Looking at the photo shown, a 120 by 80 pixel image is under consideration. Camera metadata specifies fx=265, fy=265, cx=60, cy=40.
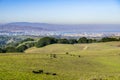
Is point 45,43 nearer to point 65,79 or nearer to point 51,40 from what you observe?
point 51,40

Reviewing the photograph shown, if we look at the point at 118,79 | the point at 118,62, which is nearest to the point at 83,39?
the point at 118,62

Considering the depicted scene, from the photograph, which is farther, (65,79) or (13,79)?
(65,79)

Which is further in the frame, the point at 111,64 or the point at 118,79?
the point at 111,64

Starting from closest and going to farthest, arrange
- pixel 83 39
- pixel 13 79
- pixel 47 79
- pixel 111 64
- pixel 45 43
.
Result: 1. pixel 13 79
2. pixel 47 79
3. pixel 111 64
4. pixel 45 43
5. pixel 83 39

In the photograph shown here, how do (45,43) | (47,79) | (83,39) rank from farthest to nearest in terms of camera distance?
(83,39) → (45,43) → (47,79)

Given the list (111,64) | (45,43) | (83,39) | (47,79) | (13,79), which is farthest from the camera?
(83,39)

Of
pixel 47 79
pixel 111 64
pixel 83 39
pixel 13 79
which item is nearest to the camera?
pixel 13 79

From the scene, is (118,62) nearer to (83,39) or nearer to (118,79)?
(118,79)

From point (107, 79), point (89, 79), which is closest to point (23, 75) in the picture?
point (89, 79)

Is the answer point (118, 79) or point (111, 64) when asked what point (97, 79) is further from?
point (111, 64)
